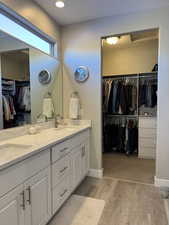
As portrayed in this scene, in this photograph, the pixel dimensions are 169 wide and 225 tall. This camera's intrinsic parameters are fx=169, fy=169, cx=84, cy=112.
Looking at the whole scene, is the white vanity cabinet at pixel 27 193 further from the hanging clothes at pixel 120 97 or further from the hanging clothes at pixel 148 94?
the hanging clothes at pixel 148 94

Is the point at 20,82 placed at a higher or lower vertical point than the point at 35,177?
higher

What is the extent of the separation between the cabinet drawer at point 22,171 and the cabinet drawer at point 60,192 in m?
0.37

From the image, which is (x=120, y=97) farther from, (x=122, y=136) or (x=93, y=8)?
(x=93, y=8)

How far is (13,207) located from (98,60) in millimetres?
2390

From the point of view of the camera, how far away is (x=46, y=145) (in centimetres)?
164

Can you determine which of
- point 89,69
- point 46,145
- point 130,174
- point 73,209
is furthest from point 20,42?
point 130,174

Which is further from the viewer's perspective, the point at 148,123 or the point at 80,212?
the point at 148,123

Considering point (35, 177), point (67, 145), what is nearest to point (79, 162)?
point (67, 145)

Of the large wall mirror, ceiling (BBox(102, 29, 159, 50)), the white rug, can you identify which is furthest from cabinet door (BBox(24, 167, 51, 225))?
ceiling (BBox(102, 29, 159, 50))

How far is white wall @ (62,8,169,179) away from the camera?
252 cm

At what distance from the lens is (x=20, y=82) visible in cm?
225

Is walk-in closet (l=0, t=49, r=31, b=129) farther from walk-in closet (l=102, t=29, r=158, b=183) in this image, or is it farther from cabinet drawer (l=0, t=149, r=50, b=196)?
walk-in closet (l=102, t=29, r=158, b=183)

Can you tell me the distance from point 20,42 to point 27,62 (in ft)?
0.87

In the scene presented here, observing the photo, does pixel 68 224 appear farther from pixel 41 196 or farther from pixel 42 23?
pixel 42 23
